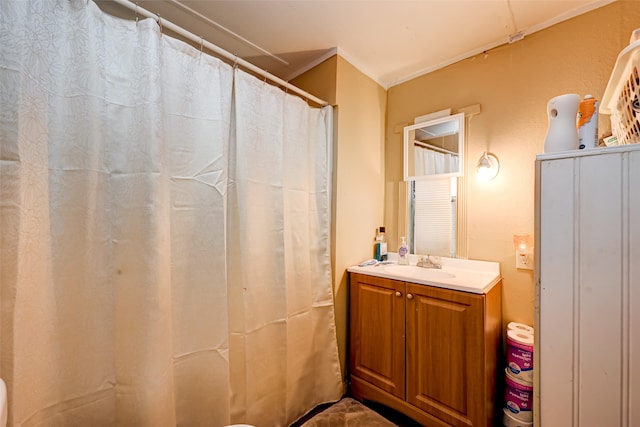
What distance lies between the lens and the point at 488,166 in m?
1.57

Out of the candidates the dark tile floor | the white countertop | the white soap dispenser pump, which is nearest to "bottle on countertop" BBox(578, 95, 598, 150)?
the white soap dispenser pump

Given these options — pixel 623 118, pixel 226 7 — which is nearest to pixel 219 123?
pixel 226 7

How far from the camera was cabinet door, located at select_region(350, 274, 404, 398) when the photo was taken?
1445 mm

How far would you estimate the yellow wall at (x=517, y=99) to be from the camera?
4.22 ft

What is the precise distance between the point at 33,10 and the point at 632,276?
6.47ft

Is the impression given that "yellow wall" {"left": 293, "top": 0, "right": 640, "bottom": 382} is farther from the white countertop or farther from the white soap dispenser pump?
the white soap dispenser pump

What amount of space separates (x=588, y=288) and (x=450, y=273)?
87 centimetres

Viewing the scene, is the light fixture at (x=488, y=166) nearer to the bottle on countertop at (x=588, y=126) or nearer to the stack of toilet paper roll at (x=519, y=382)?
the bottle on countertop at (x=588, y=126)

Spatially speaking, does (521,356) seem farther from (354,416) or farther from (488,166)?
(488,166)

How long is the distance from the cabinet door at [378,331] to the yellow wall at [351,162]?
0.35 feet

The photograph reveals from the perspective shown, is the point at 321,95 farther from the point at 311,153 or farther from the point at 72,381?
the point at 72,381

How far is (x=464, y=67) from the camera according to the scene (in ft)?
5.64

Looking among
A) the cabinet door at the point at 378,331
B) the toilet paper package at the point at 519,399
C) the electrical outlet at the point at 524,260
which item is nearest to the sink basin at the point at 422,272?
the cabinet door at the point at 378,331

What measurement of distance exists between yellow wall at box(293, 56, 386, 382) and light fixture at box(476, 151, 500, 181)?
0.71 meters
